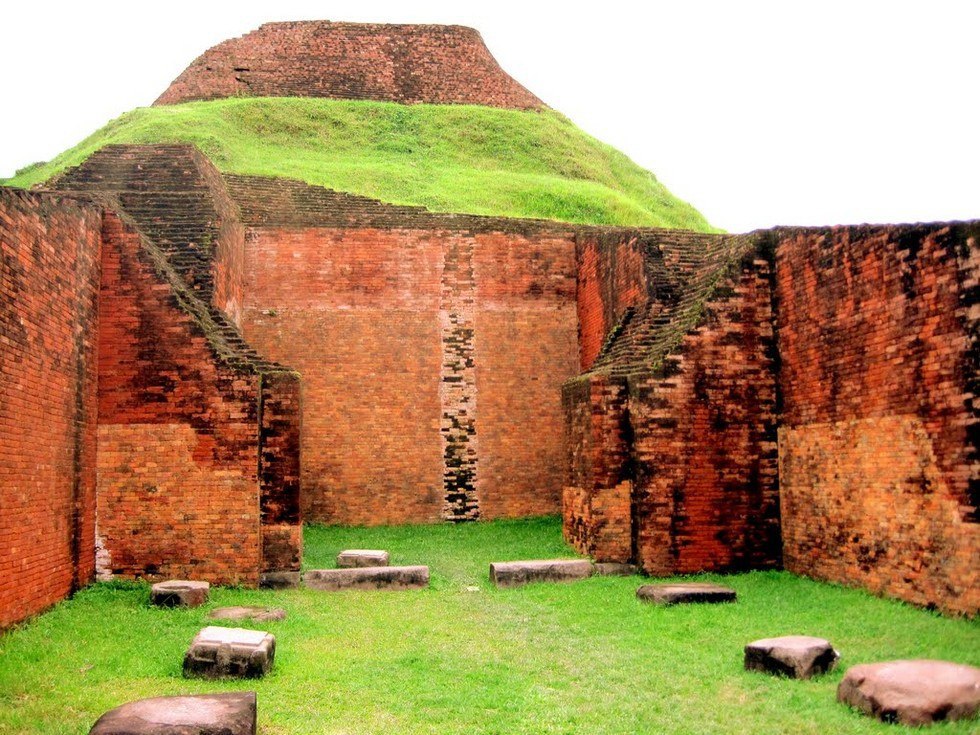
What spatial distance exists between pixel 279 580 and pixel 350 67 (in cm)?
2111

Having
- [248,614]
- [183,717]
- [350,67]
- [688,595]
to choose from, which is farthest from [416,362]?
[350,67]

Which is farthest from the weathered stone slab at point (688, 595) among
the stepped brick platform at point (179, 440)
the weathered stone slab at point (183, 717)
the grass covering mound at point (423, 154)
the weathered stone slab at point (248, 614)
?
the grass covering mound at point (423, 154)

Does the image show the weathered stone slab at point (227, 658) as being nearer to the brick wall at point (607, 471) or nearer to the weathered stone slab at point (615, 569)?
the weathered stone slab at point (615, 569)

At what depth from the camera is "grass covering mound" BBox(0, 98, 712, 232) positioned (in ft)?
63.8

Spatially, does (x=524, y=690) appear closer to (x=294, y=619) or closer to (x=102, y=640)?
(x=294, y=619)

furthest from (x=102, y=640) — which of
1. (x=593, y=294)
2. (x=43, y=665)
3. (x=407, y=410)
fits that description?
(x=593, y=294)

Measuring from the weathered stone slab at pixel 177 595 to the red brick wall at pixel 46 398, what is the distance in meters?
0.75

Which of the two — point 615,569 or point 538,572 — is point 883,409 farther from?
point 538,572

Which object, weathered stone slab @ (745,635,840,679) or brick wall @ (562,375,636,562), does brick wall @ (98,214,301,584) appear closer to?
brick wall @ (562,375,636,562)

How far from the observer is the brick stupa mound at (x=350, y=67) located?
26.1 meters

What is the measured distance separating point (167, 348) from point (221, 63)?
20462 millimetres

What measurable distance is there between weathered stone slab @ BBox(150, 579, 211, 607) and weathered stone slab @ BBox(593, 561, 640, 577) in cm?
361

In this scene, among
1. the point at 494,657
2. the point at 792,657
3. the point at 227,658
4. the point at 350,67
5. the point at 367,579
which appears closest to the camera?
the point at 792,657

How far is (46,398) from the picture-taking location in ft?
23.2
